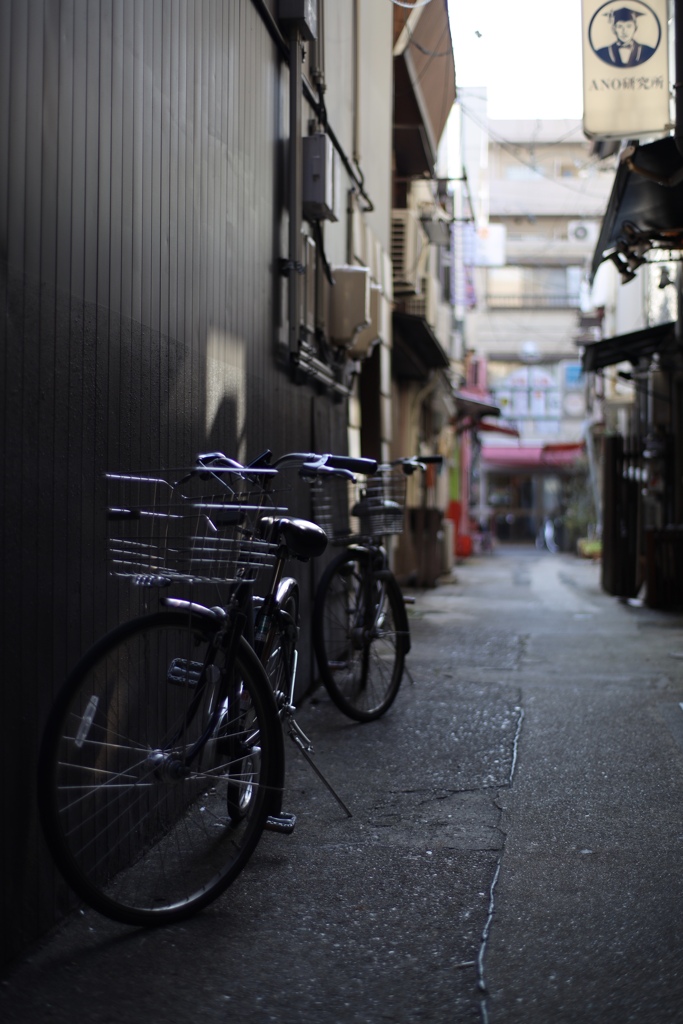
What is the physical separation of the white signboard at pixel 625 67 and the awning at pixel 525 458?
79.3 feet

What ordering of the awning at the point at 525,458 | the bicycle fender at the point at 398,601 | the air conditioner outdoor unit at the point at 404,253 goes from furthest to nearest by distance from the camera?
the awning at the point at 525,458, the air conditioner outdoor unit at the point at 404,253, the bicycle fender at the point at 398,601

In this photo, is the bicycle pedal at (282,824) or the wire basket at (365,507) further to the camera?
the wire basket at (365,507)

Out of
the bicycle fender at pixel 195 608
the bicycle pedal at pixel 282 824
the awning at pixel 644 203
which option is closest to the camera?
the bicycle fender at pixel 195 608

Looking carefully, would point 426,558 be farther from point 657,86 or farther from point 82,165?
point 82,165

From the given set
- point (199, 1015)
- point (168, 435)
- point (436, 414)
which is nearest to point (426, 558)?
point (436, 414)

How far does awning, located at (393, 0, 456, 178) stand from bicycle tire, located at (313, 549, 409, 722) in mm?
8322

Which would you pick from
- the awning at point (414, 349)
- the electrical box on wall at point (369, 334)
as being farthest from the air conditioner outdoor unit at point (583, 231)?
the electrical box on wall at point (369, 334)

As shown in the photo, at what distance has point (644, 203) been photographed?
934 centimetres

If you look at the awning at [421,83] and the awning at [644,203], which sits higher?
the awning at [421,83]

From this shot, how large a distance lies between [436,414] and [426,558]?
18.6 feet

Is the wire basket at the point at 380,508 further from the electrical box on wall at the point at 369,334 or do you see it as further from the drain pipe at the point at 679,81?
the drain pipe at the point at 679,81

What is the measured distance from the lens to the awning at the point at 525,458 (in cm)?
3509

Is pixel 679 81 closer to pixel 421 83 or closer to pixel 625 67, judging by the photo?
pixel 625 67

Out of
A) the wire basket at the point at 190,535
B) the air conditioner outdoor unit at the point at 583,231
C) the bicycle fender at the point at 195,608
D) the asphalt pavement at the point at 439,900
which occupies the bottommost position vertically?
the asphalt pavement at the point at 439,900
